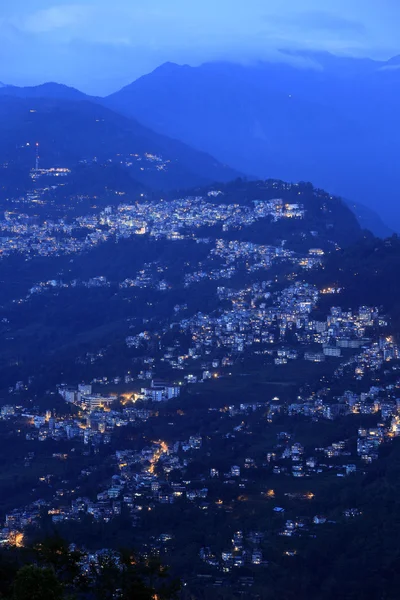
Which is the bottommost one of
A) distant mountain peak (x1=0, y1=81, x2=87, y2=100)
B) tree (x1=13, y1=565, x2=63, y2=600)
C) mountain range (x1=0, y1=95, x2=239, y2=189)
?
tree (x1=13, y1=565, x2=63, y2=600)

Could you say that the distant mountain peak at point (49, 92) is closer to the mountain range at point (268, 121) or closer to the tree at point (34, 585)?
the mountain range at point (268, 121)

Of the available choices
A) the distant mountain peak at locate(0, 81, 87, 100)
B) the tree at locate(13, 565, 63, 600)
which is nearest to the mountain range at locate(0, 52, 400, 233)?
the distant mountain peak at locate(0, 81, 87, 100)

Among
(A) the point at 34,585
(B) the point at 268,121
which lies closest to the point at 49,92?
(B) the point at 268,121

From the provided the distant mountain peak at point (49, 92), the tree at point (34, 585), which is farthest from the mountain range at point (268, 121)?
the tree at point (34, 585)

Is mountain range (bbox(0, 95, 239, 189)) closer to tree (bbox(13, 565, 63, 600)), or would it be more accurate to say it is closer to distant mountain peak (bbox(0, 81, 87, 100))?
distant mountain peak (bbox(0, 81, 87, 100))

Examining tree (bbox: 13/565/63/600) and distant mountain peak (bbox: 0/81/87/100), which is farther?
distant mountain peak (bbox: 0/81/87/100)

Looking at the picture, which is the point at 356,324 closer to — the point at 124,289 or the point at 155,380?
the point at 155,380

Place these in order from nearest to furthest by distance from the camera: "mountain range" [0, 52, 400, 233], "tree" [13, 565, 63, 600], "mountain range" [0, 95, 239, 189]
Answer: "tree" [13, 565, 63, 600] < "mountain range" [0, 95, 239, 189] < "mountain range" [0, 52, 400, 233]

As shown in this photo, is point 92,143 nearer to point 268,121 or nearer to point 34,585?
point 268,121

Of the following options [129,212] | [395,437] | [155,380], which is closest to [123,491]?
[395,437]
